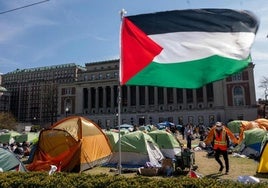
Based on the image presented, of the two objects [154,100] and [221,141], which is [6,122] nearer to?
[154,100]

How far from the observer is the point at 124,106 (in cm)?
8975

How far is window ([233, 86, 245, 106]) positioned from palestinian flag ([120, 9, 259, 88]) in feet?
233

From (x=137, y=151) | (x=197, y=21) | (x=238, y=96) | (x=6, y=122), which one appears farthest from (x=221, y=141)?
(x=6, y=122)

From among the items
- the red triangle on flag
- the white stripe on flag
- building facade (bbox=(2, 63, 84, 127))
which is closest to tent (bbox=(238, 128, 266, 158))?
the white stripe on flag

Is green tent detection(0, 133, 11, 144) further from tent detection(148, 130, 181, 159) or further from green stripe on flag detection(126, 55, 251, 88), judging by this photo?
green stripe on flag detection(126, 55, 251, 88)

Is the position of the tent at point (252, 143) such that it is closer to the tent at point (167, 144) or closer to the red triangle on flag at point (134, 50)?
the tent at point (167, 144)

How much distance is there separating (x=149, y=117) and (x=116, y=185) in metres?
76.1

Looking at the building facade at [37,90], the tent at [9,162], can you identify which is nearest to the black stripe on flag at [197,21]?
the tent at [9,162]

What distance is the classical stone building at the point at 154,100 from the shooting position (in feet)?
244

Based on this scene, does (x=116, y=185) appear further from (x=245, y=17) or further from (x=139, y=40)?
(x=245, y=17)

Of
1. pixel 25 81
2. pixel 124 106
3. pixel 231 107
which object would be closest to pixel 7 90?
pixel 25 81

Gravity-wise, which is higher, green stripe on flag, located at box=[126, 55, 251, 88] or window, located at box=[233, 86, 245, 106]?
window, located at box=[233, 86, 245, 106]

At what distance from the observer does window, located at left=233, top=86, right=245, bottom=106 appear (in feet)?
243

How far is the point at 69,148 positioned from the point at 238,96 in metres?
67.6
